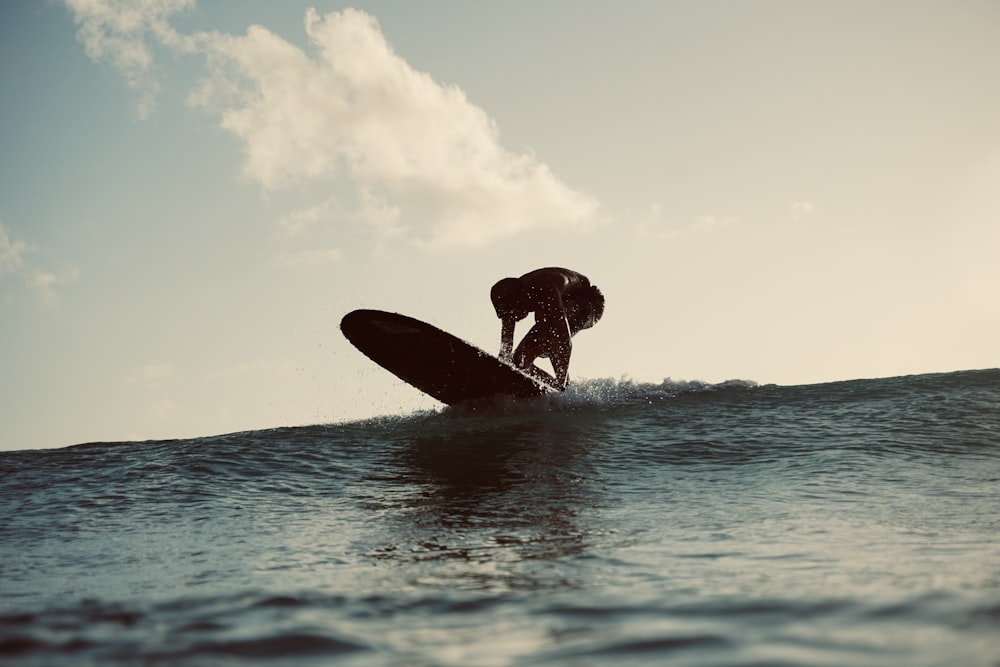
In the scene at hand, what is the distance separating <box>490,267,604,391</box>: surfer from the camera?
8.59 m

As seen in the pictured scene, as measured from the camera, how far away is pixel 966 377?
10586 millimetres

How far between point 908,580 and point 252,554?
104 inches

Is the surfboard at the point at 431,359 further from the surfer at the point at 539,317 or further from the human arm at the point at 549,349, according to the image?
the surfer at the point at 539,317

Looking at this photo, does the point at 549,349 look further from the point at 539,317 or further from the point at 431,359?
the point at 431,359

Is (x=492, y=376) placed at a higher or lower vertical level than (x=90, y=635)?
higher

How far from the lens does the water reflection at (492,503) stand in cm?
Result: 275

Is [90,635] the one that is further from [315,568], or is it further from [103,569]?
[103,569]

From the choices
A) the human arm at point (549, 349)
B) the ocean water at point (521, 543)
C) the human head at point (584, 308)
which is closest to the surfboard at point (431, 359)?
the human arm at point (549, 349)

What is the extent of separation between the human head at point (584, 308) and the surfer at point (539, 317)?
18 centimetres

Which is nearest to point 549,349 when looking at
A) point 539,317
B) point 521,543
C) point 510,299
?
point 539,317

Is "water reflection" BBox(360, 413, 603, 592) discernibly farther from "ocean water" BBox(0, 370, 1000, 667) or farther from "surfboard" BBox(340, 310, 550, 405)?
"surfboard" BBox(340, 310, 550, 405)

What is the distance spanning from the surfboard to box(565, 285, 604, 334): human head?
1054mm

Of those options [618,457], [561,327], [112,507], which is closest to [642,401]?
[561,327]

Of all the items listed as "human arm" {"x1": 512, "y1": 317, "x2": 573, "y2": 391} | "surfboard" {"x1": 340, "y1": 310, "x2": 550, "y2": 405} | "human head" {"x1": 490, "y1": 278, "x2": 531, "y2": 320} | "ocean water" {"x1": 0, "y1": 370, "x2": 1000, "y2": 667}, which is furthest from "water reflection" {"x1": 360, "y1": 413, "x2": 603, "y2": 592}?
"human head" {"x1": 490, "y1": 278, "x2": 531, "y2": 320}
